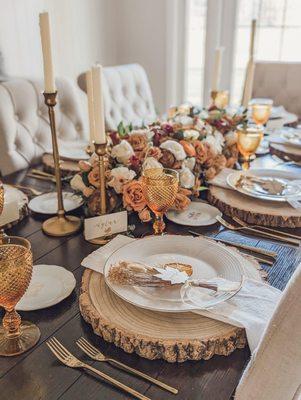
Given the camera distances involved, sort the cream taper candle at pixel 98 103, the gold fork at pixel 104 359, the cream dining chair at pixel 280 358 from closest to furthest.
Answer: the cream dining chair at pixel 280 358 < the gold fork at pixel 104 359 < the cream taper candle at pixel 98 103

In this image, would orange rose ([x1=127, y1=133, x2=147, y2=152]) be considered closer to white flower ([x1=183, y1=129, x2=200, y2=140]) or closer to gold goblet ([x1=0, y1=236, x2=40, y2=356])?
white flower ([x1=183, y1=129, x2=200, y2=140])

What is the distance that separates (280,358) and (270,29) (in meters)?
3.20

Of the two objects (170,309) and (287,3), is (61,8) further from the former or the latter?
(170,309)

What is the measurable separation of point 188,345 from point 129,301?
12 centimetres

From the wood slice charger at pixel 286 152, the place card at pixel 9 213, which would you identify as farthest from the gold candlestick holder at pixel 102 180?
the wood slice charger at pixel 286 152

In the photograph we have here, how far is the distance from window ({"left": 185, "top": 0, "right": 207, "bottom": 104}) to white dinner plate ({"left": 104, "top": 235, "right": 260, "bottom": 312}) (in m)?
2.84

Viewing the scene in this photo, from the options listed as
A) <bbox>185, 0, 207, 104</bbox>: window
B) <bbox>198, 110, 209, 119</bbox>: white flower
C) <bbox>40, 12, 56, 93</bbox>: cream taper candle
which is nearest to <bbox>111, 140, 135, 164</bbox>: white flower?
<bbox>40, 12, 56, 93</bbox>: cream taper candle

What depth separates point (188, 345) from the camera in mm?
606

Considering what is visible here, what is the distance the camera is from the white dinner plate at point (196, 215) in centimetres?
105

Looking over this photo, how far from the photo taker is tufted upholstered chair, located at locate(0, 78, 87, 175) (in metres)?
1.60

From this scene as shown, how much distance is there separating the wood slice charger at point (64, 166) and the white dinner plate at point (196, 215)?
45 cm

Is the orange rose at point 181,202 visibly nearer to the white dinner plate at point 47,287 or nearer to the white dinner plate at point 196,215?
the white dinner plate at point 196,215

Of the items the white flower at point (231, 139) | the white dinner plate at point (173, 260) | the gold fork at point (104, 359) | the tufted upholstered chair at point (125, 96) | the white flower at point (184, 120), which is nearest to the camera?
the gold fork at point (104, 359)

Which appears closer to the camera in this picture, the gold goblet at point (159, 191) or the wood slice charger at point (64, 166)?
the gold goblet at point (159, 191)
